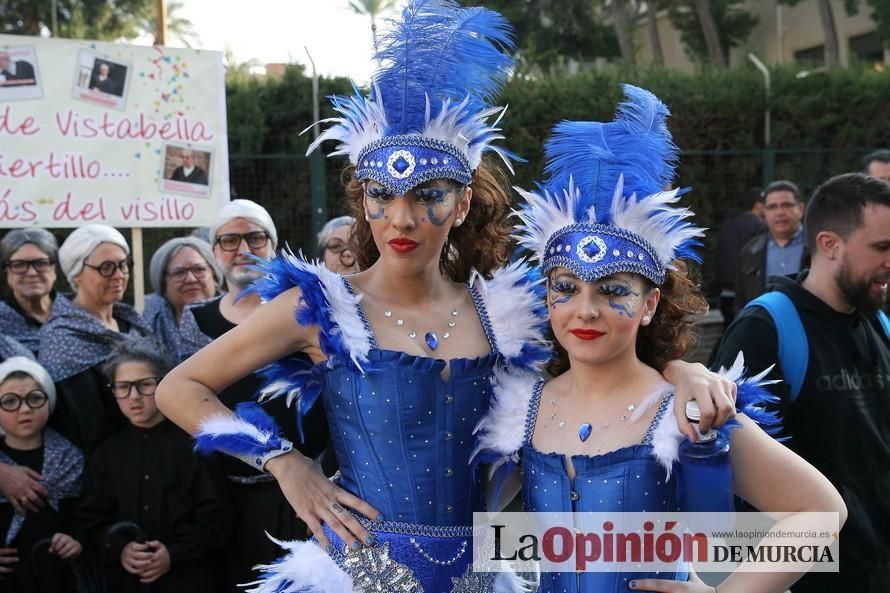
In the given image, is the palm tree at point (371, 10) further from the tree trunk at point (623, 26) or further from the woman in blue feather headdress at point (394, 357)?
the tree trunk at point (623, 26)

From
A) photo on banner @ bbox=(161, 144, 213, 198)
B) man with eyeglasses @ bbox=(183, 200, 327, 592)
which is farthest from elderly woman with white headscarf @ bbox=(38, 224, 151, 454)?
photo on banner @ bbox=(161, 144, 213, 198)

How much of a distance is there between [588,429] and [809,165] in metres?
8.77

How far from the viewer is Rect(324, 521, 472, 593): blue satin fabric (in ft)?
8.34

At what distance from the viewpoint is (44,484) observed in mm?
4262

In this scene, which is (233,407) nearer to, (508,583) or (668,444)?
(508,583)

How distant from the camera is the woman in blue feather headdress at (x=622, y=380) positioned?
7.22ft

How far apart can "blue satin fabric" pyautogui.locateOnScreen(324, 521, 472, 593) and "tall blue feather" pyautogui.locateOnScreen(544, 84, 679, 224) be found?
0.91 m

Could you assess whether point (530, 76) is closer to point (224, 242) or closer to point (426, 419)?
point (224, 242)

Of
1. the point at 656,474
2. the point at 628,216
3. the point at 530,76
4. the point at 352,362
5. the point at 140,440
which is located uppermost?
the point at 530,76

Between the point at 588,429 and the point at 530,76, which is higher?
the point at 530,76

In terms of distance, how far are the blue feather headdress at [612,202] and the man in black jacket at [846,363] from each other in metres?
0.89

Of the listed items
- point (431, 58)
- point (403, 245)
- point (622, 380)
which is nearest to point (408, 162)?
point (403, 245)

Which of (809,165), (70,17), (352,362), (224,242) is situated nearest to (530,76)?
(809,165)

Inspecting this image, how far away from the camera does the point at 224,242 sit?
4688mm
